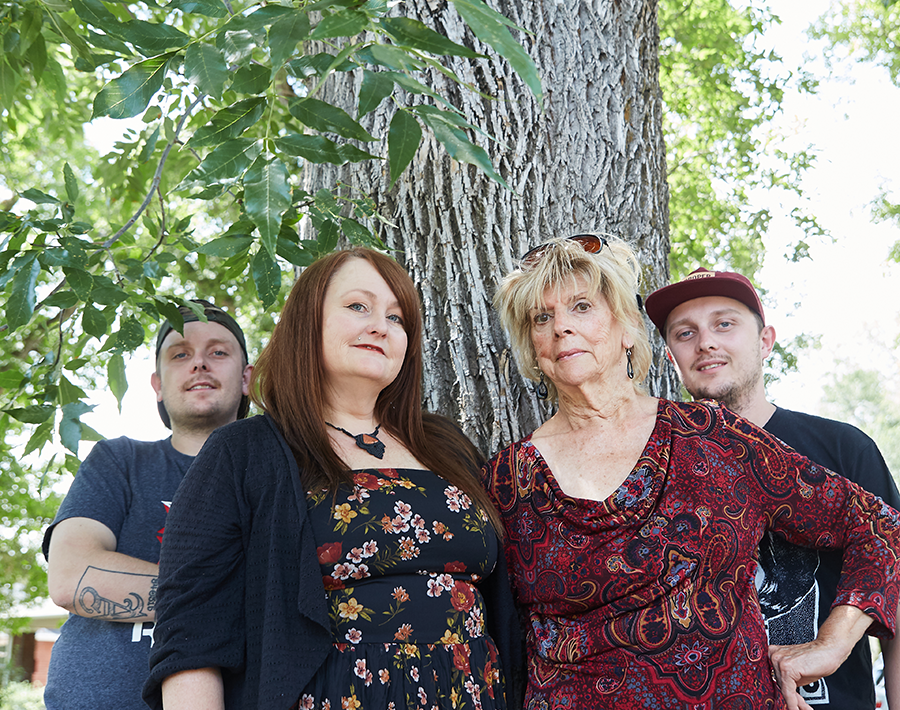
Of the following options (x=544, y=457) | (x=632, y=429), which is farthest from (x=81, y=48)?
(x=632, y=429)

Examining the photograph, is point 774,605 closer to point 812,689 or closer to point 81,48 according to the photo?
point 812,689

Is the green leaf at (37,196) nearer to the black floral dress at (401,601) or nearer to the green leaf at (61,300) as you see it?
the green leaf at (61,300)

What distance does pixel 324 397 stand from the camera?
7.36 ft

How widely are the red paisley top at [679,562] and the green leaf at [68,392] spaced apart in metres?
1.40

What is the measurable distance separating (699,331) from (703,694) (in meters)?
1.20

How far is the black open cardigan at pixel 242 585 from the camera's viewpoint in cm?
176

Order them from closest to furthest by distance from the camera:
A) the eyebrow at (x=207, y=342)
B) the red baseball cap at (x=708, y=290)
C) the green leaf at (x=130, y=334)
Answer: the green leaf at (x=130, y=334) < the red baseball cap at (x=708, y=290) < the eyebrow at (x=207, y=342)

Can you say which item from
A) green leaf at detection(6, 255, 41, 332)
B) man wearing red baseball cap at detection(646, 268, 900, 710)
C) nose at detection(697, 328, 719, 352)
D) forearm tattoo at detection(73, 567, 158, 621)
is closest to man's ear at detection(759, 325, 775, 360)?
man wearing red baseball cap at detection(646, 268, 900, 710)

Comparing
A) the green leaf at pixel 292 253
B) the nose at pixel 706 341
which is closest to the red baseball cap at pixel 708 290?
the nose at pixel 706 341

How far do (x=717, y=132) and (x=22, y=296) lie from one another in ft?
27.7

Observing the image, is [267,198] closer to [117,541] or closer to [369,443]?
[369,443]

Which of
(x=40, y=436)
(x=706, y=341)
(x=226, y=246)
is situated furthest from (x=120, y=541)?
(x=706, y=341)

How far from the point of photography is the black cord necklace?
7.14 feet

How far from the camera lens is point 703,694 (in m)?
1.82
